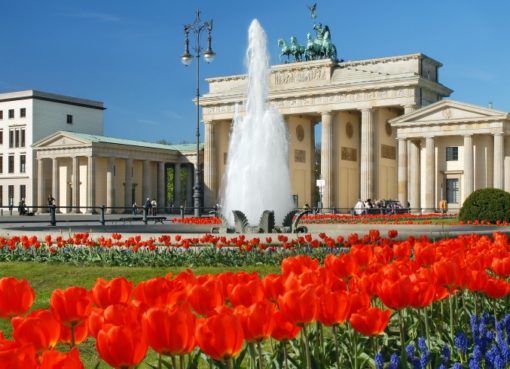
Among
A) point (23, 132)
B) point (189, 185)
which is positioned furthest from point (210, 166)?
point (23, 132)

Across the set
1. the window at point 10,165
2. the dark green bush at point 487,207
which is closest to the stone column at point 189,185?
the window at point 10,165

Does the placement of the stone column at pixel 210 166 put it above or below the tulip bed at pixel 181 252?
above

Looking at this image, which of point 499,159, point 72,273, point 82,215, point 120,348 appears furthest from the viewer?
point 82,215

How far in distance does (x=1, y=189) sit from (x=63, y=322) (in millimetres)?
98349

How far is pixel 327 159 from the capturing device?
71188 millimetres

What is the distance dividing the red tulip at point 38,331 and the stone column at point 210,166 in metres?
77.2

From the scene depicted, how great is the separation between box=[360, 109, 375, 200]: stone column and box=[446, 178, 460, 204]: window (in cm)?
923

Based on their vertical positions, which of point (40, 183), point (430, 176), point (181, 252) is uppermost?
point (40, 183)

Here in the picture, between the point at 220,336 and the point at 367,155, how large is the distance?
219 feet

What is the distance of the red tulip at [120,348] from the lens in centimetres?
229

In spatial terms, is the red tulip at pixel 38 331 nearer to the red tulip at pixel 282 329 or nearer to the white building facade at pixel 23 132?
the red tulip at pixel 282 329

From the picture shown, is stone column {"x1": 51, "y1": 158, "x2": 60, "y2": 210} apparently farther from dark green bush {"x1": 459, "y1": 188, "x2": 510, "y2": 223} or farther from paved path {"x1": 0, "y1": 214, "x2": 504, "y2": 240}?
dark green bush {"x1": 459, "y1": 188, "x2": 510, "y2": 223}

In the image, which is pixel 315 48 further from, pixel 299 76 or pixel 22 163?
pixel 22 163

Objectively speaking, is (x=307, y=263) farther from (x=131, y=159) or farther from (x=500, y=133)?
(x=131, y=159)
